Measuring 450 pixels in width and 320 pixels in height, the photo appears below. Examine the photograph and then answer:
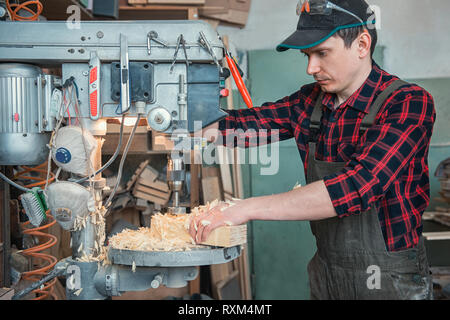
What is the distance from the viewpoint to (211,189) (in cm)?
288

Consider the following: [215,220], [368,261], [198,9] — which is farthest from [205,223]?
[198,9]

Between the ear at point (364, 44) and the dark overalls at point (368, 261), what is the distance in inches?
5.4

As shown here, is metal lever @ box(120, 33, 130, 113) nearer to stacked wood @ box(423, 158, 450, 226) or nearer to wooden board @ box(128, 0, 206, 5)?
wooden board @ box(128, 0, 206, 5)

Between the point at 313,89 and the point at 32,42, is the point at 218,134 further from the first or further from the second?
the point at 32,42

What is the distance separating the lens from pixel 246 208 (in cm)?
124

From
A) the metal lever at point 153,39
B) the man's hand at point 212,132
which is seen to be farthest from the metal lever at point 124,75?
the man's hand at point 212,132

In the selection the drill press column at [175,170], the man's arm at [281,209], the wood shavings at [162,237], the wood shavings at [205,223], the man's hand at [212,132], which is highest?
the man's hand at [212,132]

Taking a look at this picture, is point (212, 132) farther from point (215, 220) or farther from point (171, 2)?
point (171, 2)

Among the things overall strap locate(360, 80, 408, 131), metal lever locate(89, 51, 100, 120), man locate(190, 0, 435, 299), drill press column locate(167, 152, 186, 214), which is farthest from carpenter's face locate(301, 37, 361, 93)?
metal lever locate(89, 51, 100, 120)

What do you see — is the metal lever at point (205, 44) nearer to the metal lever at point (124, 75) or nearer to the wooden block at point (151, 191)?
the metal lever at point (124, 75)

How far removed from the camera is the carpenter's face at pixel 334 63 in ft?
4.60

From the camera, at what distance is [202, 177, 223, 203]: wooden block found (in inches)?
111

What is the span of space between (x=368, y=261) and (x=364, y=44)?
2.22 ft

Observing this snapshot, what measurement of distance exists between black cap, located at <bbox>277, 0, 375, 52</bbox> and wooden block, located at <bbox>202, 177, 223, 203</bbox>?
154cm
